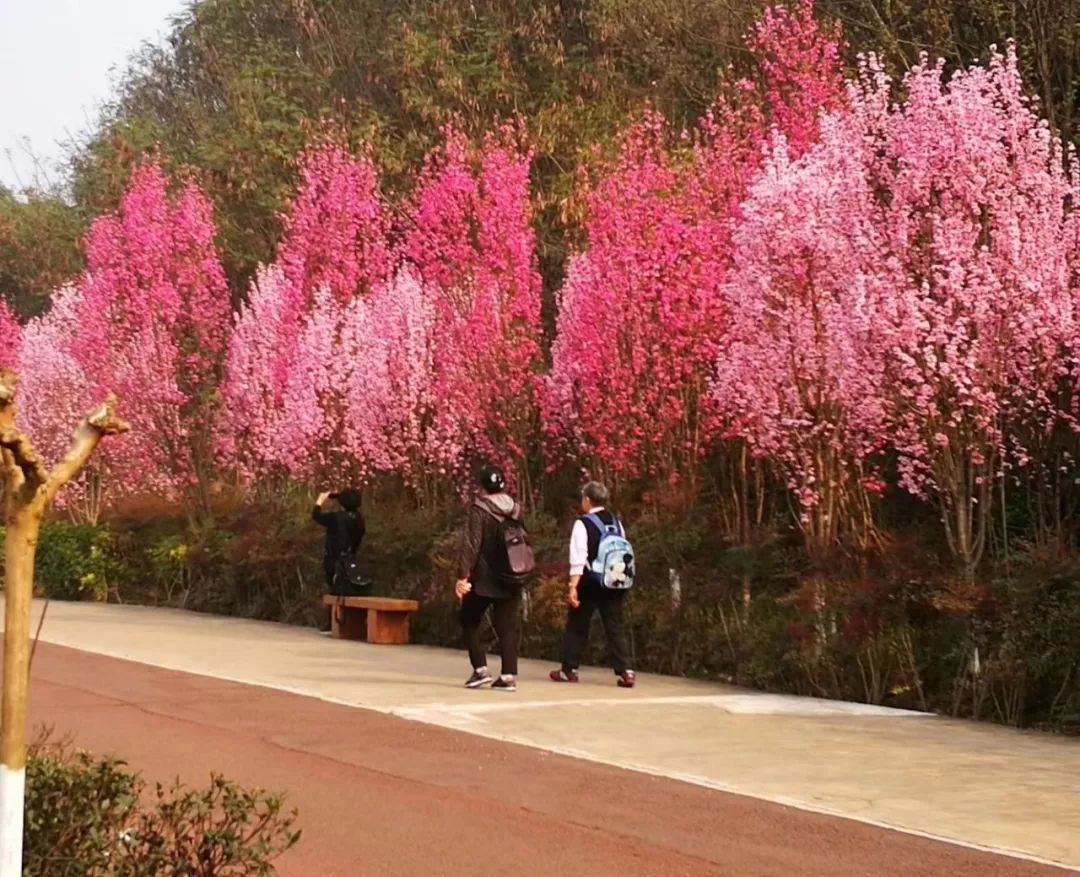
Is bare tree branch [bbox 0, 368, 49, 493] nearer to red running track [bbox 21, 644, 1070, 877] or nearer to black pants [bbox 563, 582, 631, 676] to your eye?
red running track [bbox 21, 644, 1070, 877]

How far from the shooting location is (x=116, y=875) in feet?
18.9

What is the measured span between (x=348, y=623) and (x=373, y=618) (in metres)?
1.06

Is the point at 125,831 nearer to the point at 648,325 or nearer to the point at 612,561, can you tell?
the point at 612,561

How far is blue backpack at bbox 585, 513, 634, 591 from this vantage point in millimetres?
14867

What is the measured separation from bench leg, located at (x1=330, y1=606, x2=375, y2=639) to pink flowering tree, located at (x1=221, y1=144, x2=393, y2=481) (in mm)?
4211

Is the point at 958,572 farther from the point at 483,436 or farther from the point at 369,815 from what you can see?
the point at 483,436

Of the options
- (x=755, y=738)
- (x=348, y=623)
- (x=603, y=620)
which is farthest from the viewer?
(x=348, y=623)

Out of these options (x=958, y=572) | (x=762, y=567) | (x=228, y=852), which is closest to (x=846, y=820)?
(x=228, y=852)

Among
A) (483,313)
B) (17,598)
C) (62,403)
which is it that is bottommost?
(17,598)

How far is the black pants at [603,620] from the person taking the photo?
15070mm

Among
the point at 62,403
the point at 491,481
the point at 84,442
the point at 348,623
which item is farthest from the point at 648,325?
the point at 62,403

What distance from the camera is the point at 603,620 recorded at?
50.0 ft

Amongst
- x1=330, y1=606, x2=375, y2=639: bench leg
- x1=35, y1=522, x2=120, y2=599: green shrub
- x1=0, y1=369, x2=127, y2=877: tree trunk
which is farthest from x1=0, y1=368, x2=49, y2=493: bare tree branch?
x1=35, y1=522, x2=120, y2=599: green shrub

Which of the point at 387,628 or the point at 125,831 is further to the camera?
the point at 387,628
